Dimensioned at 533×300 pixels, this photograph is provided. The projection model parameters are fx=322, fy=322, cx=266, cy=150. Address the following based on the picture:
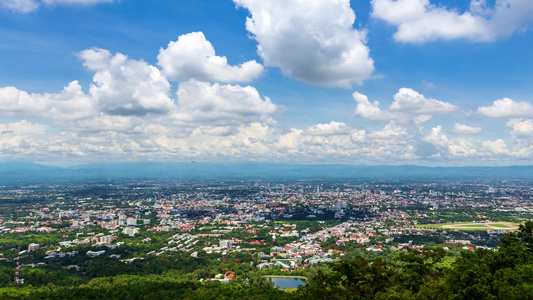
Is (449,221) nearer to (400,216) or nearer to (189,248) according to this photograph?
(400,216)

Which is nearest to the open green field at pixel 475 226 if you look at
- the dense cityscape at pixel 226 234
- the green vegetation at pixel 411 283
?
the dense cityscape at pixel 226 234

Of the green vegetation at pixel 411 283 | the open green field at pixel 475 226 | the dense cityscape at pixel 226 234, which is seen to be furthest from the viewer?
the open green field at pixel 475 226

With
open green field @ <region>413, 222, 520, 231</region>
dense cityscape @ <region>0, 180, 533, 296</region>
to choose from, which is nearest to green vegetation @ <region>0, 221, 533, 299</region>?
dense cityscape @ <region>0, 180, 533, 296</region>

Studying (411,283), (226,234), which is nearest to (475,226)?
(226,234)

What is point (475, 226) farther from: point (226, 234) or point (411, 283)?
point (411, 283)

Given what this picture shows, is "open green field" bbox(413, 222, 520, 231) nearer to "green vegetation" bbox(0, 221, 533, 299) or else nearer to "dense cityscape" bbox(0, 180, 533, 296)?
"dense cityscape" bbox(0, 180, 533, 296)

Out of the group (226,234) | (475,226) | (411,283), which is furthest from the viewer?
(475,226)

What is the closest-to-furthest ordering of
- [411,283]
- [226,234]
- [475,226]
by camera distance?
[411,283]
[226,234]
[475,226]

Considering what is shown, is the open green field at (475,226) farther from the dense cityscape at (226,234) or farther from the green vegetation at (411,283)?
the green vegetation at (411,283)

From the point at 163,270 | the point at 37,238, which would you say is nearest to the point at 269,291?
the point at 163,270

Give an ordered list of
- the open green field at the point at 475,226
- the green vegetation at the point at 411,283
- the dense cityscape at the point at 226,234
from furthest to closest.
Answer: the open green field at the point at 475,226
the dense cityscape at the point at 226,234
the green vegetation at the point at 411,283

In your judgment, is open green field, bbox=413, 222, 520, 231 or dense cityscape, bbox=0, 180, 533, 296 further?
open green field, bbox=413, 222, 520, 231

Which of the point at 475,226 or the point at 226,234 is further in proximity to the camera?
the point at 475,226
